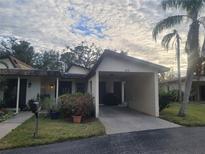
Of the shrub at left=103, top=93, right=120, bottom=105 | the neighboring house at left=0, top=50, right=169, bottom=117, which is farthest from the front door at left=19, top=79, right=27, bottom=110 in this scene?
the shrub at left=103, top=93, right=120, bottom=105

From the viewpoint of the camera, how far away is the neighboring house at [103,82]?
13.5 m

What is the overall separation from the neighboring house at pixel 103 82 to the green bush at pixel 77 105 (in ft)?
1.57

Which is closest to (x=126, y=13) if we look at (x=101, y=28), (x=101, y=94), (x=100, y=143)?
(x=101, y=28)

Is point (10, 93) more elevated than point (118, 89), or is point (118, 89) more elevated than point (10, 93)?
point (118, 89)

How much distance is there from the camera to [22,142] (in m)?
7.51

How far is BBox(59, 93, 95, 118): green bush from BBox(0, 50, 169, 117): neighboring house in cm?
48

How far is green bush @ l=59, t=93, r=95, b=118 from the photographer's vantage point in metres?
12.6

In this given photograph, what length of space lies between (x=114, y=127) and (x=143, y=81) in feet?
20.7

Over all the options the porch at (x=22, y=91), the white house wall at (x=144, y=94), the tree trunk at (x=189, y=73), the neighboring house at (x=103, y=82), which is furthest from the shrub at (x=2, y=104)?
the tree trunk at (x=189, y=73)

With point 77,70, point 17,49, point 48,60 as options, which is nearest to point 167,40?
point 77,70

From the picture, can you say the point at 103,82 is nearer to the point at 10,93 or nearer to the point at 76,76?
the point at 76,76

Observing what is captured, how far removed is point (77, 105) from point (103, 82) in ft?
35.3

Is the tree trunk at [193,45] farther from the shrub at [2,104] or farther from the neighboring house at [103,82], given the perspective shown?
the shrub at [2,104]

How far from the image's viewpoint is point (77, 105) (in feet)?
41.5
